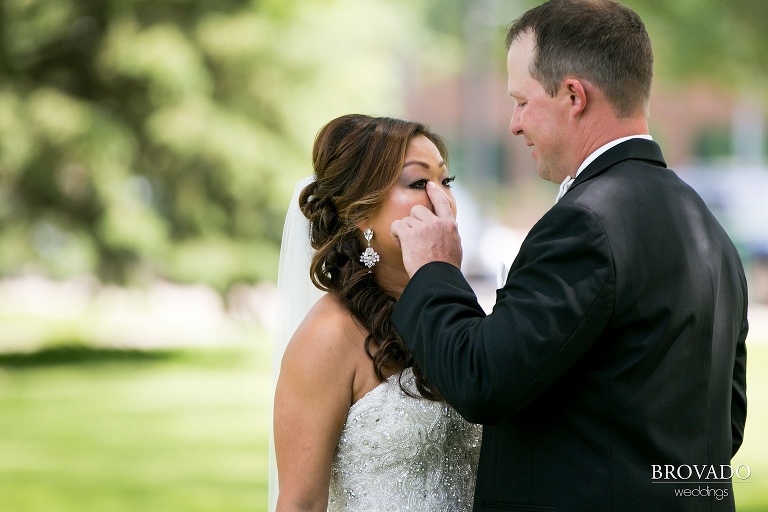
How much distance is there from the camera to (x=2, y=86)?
13523 millimetres

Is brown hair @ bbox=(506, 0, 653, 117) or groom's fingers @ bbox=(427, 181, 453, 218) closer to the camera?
brown hair @ bbox=(506, 0, 653, 117)

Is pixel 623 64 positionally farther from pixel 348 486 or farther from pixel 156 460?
pixel 156 460

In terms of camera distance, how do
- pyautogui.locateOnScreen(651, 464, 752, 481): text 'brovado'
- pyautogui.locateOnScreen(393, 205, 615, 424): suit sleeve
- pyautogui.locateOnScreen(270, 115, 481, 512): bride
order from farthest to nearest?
pyautogui.locateOnScreen(270, 115, 481, 512): bride → pyautogui.locateOnScreen(651, 464, 752, 481): text 'brovado' → pyautogui.locateOnScreen(393, 205, 615, 424): suit sleeve

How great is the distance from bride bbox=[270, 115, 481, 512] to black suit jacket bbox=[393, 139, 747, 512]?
58 cm

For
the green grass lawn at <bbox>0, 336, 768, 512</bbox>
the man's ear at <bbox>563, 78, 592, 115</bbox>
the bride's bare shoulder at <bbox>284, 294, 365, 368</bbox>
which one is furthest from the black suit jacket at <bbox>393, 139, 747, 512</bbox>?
the green grass lawn at <bbox>0, 336, 768, 512</bbox>

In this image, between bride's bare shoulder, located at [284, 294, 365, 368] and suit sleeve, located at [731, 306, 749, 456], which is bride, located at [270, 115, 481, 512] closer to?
bride's bare shoulder, located at [284, 294, 365, 368]

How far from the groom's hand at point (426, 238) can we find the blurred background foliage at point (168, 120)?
1106 cm

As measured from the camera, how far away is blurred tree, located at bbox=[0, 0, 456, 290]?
44.9 ft

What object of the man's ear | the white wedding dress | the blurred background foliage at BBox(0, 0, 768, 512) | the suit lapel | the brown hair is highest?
the blurred background foliage at BBox(0, 0, 768, 512)

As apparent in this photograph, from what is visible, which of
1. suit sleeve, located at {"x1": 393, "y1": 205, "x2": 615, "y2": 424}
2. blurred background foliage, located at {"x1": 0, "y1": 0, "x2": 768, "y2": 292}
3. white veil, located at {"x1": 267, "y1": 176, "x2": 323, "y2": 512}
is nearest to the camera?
suit sleeve, located at {"x1": 393, "y1": 205, "x2": 615, "y2": 424}

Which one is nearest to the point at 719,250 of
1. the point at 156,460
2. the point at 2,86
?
the point at 156,460

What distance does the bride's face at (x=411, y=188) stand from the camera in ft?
11.1

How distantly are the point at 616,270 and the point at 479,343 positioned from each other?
379 mm

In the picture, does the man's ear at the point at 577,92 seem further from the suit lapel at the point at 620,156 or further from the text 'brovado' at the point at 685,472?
the text 'brovado' at the point at 685,472
